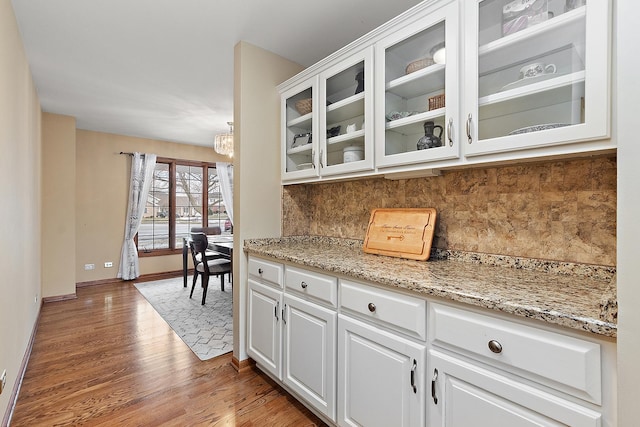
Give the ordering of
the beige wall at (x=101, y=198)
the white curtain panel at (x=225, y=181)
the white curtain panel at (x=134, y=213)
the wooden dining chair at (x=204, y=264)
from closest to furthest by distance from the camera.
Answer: the wooden dining chair at (x=204, y=264)
the beige wall at (x=101, y=198)
the white curtain panel at (x=134, y=213)
the white curtain panel at (x=225, y=181)

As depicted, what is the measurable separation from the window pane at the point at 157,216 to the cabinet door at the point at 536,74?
5.41 metres

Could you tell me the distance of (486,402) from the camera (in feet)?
3.39

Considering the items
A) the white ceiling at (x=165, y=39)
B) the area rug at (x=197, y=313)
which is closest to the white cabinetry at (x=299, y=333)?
the area rug at (x=197, y=313)

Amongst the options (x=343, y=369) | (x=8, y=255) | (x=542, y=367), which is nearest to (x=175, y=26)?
(x=8, y=255)

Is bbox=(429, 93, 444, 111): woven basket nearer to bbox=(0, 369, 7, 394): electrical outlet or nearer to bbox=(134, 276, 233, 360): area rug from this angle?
bbox=(134, 276, 233, 360): area rug

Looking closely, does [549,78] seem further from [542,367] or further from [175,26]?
[175,26]

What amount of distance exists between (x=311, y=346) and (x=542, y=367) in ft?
3.62

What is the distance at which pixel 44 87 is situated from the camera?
316cm

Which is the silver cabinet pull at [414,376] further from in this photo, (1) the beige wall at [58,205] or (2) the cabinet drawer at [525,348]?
→ (1) the beige wall at [58,205]

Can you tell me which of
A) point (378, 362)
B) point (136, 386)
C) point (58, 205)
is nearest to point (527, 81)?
point (378, 362)

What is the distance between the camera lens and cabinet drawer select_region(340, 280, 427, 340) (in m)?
1.22

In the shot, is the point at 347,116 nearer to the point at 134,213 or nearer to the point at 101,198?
the point at 134,213

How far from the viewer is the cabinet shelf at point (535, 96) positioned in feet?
3.64

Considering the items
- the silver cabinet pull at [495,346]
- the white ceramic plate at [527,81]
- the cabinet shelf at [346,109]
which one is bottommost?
the silver cabinet pull at [495,346]
